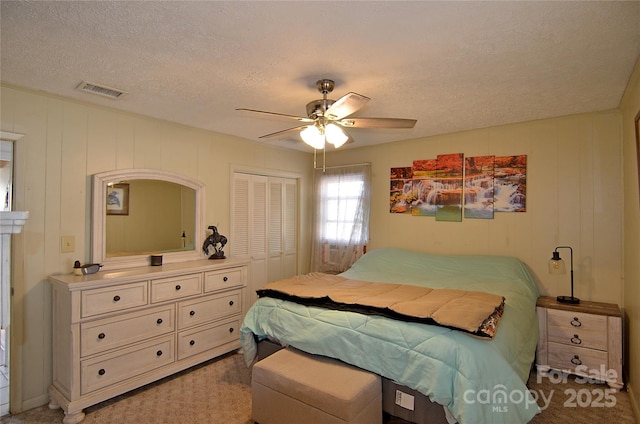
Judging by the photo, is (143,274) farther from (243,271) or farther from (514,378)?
(514,378)

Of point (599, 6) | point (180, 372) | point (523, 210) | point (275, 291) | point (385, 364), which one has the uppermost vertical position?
point (599, 6)

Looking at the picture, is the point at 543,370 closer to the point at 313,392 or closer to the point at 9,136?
the point at 313,392

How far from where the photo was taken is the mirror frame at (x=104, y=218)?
9.23 feet

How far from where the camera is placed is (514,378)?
1.78m

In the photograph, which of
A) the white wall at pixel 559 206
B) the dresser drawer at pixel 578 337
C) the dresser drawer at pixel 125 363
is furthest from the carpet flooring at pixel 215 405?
the white wall at pixel 559 206

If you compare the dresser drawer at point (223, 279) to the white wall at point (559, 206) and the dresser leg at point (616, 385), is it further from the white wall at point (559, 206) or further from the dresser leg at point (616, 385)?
the dresser leg at point (616, 385)

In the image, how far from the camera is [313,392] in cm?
188

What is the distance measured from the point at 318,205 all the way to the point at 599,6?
3731 millimetres

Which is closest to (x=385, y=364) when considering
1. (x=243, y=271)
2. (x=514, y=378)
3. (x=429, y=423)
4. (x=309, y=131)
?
(x=429, y=423)

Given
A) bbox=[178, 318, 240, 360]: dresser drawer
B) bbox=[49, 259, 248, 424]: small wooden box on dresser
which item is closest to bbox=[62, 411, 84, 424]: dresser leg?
bbox=[49, 259, 248, 424]: small wooden box on dresser

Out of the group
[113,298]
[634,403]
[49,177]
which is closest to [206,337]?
[113,298]

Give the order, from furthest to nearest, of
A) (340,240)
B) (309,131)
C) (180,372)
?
(340,240), (180,372), (309,131)

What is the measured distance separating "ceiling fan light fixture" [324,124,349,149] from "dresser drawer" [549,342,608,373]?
2512mm

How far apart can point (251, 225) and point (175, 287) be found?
4.80 feet
